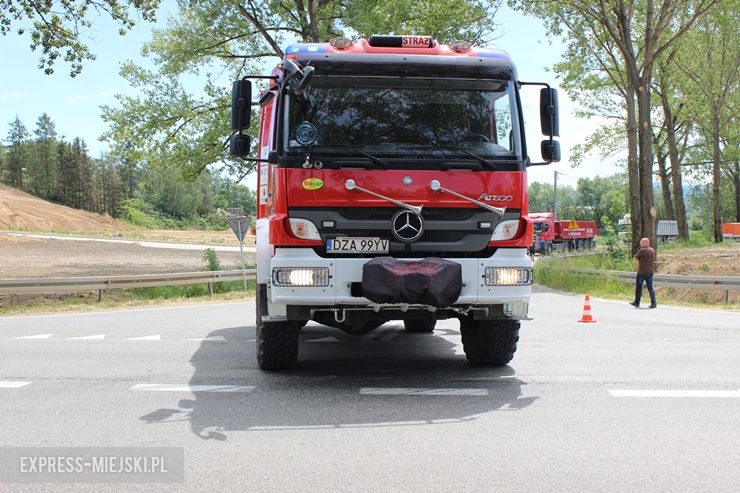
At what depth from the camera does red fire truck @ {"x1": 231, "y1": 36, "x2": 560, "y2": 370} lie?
723 centimetres

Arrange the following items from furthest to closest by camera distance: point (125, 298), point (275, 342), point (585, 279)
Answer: point (585, 279) < point (125, 298) < point (275, 342)

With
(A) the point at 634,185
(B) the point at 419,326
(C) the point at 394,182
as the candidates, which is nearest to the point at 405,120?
(C) the point at 394,182

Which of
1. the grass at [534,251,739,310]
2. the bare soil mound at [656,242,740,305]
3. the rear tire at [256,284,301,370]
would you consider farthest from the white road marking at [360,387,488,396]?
the bare soil mound at [656,242,740,305]

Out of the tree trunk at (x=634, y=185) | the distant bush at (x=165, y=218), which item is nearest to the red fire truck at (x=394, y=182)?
the tree trunk at (x=634, y=185)

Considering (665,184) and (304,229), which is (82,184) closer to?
(665,184)

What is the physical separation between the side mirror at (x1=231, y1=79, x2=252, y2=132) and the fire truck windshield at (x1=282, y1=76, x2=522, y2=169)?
0.43 meters

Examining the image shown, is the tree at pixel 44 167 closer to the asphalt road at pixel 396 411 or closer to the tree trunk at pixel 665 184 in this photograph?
the tree trunk at pixel 665 184

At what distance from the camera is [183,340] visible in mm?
11750

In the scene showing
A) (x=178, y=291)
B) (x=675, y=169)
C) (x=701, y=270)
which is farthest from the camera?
(x=675, y=169)

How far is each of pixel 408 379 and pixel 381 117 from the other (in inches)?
105

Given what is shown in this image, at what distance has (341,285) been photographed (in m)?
7.25

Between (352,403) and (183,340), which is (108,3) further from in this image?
(352,403)

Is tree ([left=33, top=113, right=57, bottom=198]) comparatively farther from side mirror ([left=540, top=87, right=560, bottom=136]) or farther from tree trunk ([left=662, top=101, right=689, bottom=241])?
side mirror ([left=540, top=87, right=560, bottom=136])

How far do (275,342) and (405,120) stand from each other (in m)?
2.70
